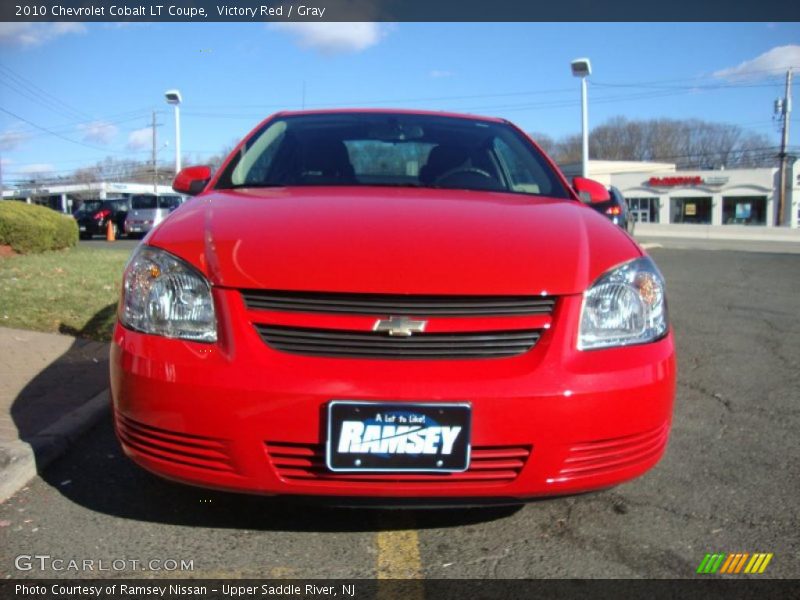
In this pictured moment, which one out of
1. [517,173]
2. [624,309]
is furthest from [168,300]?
[517,173]

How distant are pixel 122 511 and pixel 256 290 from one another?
1.11m

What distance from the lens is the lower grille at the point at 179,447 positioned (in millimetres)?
2049

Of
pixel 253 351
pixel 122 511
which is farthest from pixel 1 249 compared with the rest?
pixel 253 351

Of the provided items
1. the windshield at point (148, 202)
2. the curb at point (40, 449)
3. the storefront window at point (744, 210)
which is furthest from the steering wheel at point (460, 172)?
the storefront window at point (744, 210)

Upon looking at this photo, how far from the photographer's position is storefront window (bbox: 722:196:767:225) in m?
53.0

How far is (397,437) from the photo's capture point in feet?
6.48

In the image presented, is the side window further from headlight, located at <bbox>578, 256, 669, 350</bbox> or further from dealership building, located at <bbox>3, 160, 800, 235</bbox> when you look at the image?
dealership building, located at <bbox>3, 160, 800, 235</bbox>

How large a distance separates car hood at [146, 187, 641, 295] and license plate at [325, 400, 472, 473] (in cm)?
36

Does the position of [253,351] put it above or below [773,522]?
above

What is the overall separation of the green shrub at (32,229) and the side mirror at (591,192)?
9.32 m

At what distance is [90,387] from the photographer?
13.5ft

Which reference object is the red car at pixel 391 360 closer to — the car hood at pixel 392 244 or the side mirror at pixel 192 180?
the car hood at pixel 392 244

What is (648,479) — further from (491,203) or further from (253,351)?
(253,351)

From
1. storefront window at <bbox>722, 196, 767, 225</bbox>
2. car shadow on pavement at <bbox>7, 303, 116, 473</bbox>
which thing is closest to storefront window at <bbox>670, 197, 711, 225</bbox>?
storefront window at <bbox>722, 196, 767, 225</bbox>
